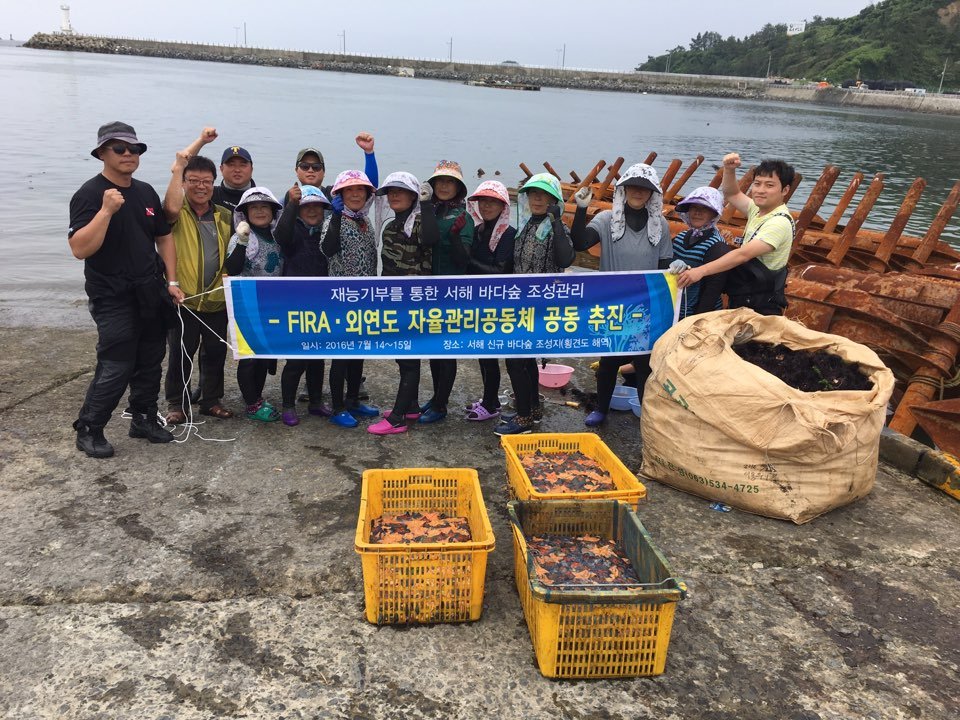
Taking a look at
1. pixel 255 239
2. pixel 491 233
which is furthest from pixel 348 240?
pixel 491 233

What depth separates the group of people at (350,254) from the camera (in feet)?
14.6

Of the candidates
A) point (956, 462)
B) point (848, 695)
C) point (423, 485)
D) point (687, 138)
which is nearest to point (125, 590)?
point (423, 485)

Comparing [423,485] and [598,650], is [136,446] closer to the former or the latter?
[423,485]

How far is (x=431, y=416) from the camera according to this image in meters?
5.36

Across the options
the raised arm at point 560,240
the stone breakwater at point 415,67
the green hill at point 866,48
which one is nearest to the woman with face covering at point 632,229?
the raised arm at point 560,240

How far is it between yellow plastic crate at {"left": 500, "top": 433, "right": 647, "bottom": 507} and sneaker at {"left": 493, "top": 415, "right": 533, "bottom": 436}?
90 cm

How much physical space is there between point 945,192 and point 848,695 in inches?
1265

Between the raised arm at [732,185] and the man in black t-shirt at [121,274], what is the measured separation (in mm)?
4162

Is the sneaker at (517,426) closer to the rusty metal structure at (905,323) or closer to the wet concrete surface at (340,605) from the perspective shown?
the wet concrete surface at (340,605)

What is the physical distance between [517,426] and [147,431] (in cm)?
270

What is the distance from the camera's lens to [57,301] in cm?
1007

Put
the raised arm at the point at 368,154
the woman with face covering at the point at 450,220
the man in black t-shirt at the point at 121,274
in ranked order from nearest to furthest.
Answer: the man in black t-shirt at the point at 121,274 → the woman with face covering at the point at 450,220 → the raised arm at the point at 368,154

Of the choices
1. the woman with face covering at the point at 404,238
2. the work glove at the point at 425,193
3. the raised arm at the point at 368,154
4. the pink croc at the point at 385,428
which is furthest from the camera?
the raised arm at the point at 368,154

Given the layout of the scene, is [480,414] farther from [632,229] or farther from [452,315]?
[632,229]
